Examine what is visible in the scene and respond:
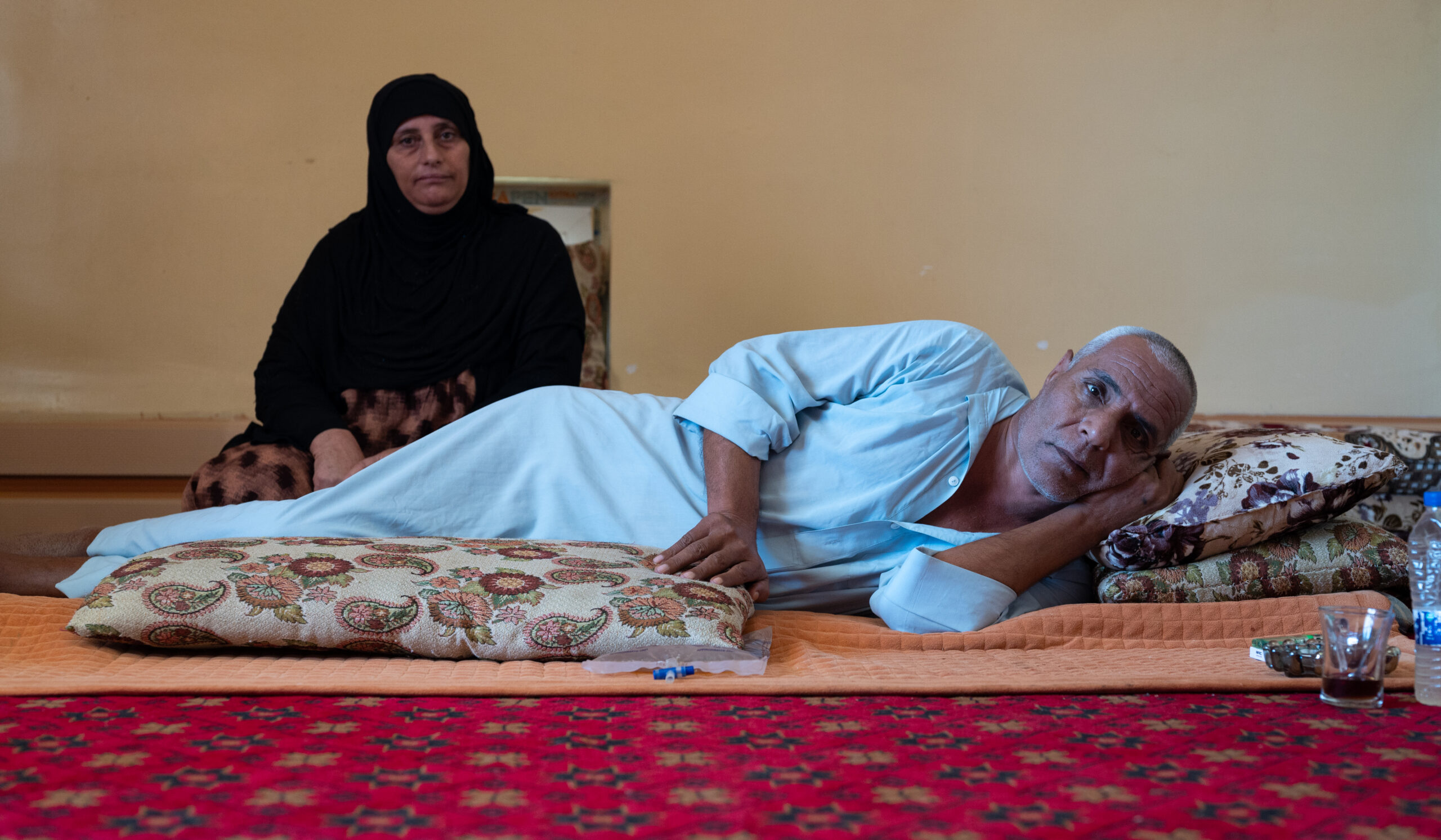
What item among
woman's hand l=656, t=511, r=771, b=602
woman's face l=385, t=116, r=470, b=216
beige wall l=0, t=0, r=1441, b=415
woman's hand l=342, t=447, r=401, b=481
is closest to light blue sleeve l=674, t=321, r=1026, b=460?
woman's hand l=656, t=511, r=771, b=602

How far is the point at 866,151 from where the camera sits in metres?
3.70

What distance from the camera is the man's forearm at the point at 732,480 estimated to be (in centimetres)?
185

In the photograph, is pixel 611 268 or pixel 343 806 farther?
pixel 611 268

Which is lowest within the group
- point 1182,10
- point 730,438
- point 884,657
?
point 884,657

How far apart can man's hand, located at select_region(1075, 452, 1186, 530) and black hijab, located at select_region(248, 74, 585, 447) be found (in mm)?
1300

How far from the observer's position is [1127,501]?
1.90 meters

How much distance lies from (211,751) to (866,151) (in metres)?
3.15

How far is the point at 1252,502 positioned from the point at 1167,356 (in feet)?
0.98

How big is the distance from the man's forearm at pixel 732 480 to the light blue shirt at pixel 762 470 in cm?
3

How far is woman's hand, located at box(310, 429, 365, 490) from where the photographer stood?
7.34 feet

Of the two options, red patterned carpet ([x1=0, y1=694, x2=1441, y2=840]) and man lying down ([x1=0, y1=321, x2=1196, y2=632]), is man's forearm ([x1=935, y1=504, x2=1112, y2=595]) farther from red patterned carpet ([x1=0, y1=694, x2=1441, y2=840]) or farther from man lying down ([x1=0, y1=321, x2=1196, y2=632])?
red patterned carpet ([x1=0, y1=694, x2=1441, y2=840])

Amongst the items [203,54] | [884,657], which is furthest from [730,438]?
[203,54]

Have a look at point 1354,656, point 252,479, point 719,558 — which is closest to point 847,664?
point 719,558

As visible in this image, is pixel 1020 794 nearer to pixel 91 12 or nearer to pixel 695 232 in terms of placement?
pixel 695 232
